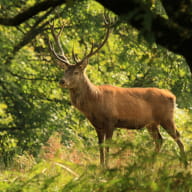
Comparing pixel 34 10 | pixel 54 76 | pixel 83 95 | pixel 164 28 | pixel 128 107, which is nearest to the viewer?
pixel 164 28

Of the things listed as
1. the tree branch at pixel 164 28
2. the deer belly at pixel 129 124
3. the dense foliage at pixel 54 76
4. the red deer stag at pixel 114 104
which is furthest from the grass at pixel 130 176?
the dense foliage at pixel 54 76

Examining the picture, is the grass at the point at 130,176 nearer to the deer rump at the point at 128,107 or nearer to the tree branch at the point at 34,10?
the tree branch at the point at 34,10

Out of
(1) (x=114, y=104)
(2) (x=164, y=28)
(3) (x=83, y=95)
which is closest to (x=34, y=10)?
(2) (x=164, y=28)

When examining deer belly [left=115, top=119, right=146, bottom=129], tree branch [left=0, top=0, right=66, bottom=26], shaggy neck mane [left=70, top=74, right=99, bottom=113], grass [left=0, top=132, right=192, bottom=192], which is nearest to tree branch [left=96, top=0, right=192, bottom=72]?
tree branch [left=0, top=0, right=66, bottom=26]

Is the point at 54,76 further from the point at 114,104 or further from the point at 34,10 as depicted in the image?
the point at 34,10

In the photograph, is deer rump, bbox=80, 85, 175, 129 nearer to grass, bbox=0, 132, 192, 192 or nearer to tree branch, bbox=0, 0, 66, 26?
tree branch, bbox=0, 0, 66, 26

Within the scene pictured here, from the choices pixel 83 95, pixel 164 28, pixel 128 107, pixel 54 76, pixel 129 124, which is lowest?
pixel 129 124

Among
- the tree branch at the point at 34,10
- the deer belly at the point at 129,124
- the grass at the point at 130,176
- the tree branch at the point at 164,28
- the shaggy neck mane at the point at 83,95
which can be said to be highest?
the tree branch at the point at 34,10

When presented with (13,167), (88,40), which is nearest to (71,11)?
(88,40)

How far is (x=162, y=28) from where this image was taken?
480 cm

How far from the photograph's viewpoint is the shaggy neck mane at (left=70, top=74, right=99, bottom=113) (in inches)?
420

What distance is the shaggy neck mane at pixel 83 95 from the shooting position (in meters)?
10.7

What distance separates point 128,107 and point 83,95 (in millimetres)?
912

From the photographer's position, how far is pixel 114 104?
430 inches
